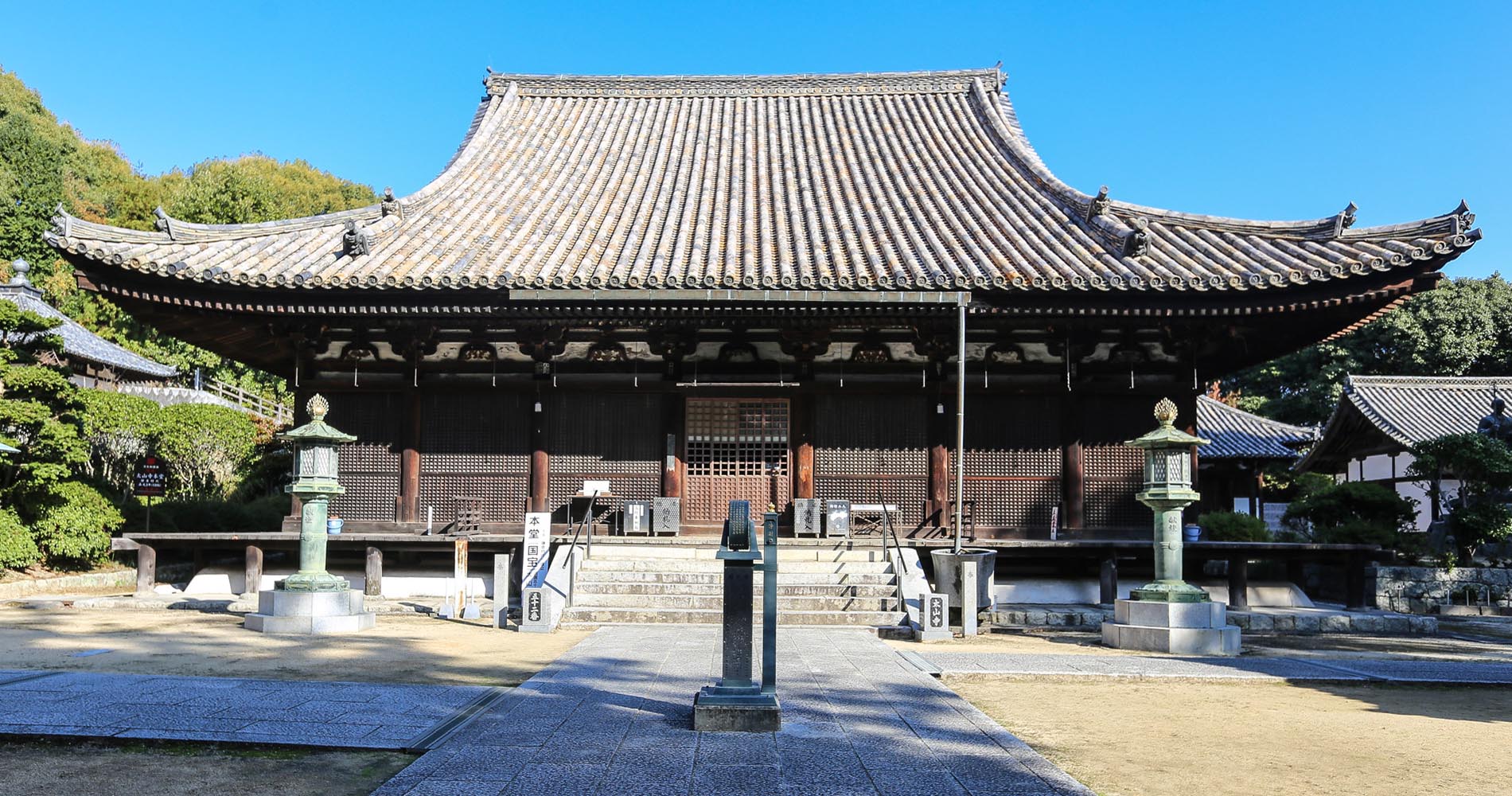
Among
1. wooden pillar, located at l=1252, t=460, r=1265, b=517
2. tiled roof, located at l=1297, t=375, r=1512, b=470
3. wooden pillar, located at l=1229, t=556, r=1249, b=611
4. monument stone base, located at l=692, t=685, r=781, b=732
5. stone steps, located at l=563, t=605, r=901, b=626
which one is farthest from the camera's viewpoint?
wooden pillar, located at l=1252, t=460, r=1265, b=517

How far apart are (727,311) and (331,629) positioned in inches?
252

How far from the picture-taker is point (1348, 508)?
1925cm

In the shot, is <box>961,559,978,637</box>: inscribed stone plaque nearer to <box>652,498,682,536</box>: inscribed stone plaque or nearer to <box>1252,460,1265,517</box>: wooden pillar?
<box>652,498,682,536</box>: inscribed stone plaque

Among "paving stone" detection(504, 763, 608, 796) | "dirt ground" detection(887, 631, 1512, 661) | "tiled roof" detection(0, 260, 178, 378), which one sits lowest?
"dirt ground" detection(887, 631, 1512, 661)

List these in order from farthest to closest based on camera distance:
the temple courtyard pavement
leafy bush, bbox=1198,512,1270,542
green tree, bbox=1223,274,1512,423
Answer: green tree, bbox=1223,274,1512,423
leafy bush, bbox=1198,512,1270,542
the temple courtyard pavement

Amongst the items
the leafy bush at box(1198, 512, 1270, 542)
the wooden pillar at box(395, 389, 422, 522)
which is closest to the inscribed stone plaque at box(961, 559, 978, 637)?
the leafy bush at box(1198, 512, 1270, 542)

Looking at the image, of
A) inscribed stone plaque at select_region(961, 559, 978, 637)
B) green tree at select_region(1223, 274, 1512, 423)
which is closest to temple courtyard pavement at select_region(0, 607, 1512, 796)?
inscribed stone plaque at select_region(961, 559, 978, 637)

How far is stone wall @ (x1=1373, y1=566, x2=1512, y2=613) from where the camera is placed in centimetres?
1727

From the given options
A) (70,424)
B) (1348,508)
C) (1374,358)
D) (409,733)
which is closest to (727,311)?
(409,733)

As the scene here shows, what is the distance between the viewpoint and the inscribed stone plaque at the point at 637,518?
14195mm

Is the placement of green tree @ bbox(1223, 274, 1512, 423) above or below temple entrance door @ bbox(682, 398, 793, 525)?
above

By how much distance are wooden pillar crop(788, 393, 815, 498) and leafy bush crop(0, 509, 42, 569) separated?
12.7m

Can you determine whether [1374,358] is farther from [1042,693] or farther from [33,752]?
[33,752]

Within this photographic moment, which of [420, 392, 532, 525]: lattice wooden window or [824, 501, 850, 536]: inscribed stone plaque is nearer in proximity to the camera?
[824, 501, 850, 536]: inscribed stone plaque
